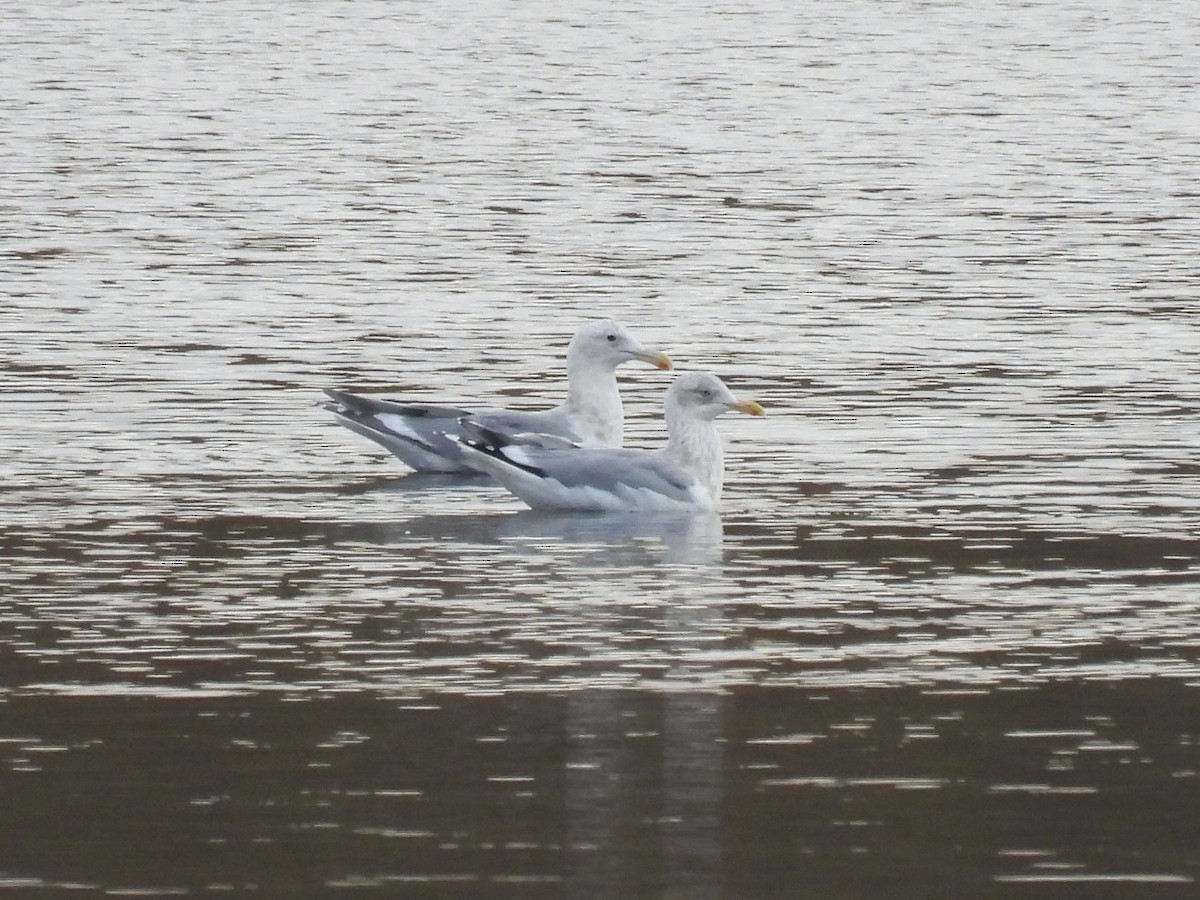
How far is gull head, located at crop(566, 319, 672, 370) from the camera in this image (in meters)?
A: 20.7

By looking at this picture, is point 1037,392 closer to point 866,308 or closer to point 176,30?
point 866,308

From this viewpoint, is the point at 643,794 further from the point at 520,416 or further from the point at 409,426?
the point at 520,416

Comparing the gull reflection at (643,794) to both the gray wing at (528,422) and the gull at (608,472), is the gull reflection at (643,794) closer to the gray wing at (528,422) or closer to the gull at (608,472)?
the gull at (608,472)

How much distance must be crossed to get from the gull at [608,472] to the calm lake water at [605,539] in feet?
0.89

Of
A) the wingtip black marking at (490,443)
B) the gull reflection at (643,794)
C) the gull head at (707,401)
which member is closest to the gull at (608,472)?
the wingtip black marking at (490,443)

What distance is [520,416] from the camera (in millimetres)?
20078

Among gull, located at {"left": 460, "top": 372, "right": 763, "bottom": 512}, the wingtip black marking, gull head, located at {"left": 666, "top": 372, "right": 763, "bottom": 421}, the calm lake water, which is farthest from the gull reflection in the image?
gull head, located at {"left": 666, "top": 372, "right": 763, "bottom": 421}

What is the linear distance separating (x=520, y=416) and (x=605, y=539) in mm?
2964

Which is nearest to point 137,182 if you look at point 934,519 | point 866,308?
point 866,308

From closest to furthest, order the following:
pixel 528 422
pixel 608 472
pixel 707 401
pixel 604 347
→ 1. pixel 608 472
2. pixel 707 401
3. pixel 528 422
4. pixel 604 347

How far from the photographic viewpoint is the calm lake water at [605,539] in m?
10.8

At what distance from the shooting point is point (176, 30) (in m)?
68.7

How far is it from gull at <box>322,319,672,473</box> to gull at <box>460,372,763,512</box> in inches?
23.6

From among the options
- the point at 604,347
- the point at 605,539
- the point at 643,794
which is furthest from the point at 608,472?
the point at 643,794
